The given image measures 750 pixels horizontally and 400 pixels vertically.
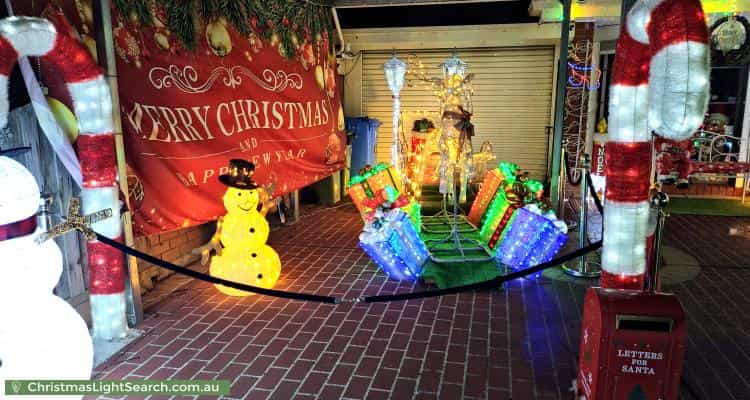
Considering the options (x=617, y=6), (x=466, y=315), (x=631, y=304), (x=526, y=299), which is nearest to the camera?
(x=631, y=304)

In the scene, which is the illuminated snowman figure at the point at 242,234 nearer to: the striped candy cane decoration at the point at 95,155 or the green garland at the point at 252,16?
the striped candy cane decoration at the point at 95,155

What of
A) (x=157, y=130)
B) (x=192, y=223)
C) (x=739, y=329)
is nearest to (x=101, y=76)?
(x=157, y=130)

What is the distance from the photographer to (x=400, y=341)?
16.0ft

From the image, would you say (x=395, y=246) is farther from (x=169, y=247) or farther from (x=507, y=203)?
(x=169, y=247)

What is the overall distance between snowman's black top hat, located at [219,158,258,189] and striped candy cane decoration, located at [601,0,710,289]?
12.2ft

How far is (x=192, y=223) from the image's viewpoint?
5707 mm

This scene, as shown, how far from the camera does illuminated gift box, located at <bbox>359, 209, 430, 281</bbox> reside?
6191mm

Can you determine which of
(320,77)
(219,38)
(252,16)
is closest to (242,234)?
(219,38)

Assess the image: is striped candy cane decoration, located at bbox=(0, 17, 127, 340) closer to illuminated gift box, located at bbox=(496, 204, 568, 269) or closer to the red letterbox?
the red letterbox

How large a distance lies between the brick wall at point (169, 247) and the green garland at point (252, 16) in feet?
7.51

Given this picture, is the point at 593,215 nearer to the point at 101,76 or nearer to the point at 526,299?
the point at 526,299

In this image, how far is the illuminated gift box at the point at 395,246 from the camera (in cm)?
619

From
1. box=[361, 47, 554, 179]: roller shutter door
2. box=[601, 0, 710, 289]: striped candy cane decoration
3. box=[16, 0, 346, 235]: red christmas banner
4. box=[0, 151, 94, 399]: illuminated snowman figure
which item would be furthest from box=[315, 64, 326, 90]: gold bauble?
box=[0, 151, 94, 399]: illuminated snowman figure

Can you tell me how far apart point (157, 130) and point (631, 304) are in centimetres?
446
